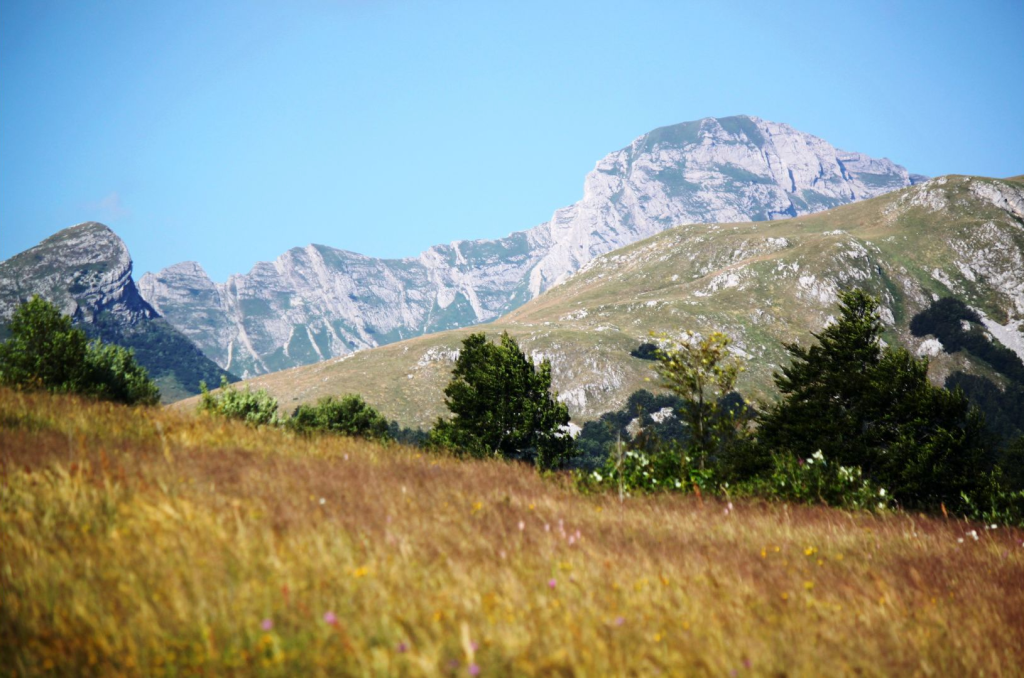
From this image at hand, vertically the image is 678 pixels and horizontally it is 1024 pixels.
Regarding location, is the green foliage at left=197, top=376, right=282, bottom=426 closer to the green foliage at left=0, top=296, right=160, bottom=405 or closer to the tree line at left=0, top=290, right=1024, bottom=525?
the tree line at left=0, top=290, right=1024, bottom=525

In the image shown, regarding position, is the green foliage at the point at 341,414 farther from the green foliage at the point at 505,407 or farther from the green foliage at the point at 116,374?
the green foliage at the point at 116,374

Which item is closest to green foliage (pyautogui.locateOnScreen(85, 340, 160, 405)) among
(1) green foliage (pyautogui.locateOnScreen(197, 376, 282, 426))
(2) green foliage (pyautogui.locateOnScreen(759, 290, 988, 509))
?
(1) green foliage (pyautogui.locateOnScreen(197, 376, 282, 426))

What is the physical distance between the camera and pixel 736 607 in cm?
490

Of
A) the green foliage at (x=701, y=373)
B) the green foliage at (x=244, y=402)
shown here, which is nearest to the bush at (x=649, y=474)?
the green foliage at (x=701, y=373)

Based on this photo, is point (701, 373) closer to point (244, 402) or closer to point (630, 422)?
point (244, 402)

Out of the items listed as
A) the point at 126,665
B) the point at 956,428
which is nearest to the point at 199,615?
the point at 126,665

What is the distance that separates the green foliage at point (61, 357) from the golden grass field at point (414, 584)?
16958 millimetres

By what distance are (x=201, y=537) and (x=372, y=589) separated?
1.57 meters

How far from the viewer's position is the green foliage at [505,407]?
156 ft

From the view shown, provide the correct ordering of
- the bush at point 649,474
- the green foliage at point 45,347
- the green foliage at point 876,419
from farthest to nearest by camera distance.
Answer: the green foliage at point 876,419, the green foliage at point 45,347, the bush at point 649,474

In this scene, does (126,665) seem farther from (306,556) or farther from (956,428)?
(956,428)

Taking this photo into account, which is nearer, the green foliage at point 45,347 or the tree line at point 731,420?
the tree line at point 731,420

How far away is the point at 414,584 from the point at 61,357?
80.1ft

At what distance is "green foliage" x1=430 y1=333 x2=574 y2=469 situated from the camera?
4759cm
